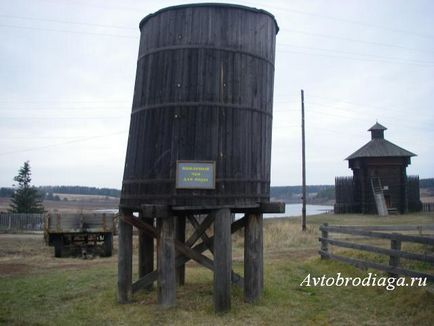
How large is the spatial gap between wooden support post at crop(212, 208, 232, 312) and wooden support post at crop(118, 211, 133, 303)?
209 cm

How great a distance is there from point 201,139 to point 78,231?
1189 centimetres

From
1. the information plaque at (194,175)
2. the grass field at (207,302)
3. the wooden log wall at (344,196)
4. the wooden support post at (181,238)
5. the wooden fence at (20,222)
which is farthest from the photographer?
the wooden log wall at (344,196)

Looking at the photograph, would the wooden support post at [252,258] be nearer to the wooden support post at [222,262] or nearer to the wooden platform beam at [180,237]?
the wooden support post at [222,262]

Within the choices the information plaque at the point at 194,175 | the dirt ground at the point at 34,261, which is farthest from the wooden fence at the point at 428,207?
the information plaque at the point at 194,175

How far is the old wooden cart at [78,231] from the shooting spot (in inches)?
715

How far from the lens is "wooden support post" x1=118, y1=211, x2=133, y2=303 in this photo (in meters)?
9.04

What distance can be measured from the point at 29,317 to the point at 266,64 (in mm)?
6782

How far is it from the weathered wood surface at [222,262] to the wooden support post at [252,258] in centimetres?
72

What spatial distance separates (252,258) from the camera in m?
8.81

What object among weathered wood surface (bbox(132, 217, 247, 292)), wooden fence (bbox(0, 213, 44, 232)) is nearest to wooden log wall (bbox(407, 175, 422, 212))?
wooden fence (bbox(0, 213, 44, 232))

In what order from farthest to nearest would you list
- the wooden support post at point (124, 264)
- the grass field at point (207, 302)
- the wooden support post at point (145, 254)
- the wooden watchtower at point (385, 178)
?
the wooden watchtower at point (385, 178), the wooden support post at point (145, 254), the wooden support post at point (124, 264), the grass field at point (207, 302)

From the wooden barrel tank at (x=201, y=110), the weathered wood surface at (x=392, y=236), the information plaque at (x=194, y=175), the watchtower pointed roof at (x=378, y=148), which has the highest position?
the watchtower pointed roof at (x=378, y=148)

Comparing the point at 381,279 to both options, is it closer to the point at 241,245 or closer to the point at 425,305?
the point at 425,305

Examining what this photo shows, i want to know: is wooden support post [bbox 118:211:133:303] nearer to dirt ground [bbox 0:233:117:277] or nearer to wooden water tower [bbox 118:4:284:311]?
wooden water tower [bbox 118:4:284:311]
